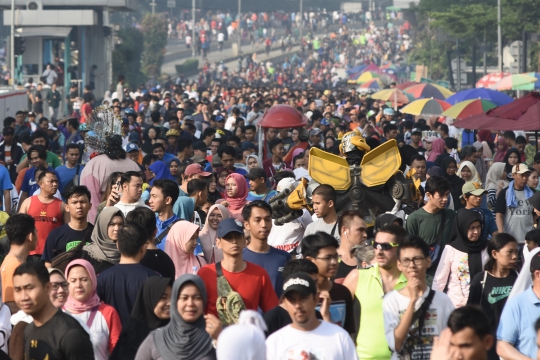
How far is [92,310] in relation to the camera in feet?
24.2

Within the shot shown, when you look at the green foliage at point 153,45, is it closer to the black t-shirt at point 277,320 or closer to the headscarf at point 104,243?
the headscarf at point 104,243

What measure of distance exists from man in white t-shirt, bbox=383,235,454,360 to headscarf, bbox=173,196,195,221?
394cm

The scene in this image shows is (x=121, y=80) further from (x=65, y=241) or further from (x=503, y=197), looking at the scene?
(x=65, y=241)

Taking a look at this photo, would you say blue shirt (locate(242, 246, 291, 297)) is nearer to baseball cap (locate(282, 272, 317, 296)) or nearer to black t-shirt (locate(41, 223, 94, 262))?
black t-shirt (locate(41, 223, 94, 262))

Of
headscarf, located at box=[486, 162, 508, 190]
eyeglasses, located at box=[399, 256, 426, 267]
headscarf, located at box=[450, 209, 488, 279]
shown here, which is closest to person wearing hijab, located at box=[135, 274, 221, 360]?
eyeglasses, located at box=[399, 256, 426, 267]

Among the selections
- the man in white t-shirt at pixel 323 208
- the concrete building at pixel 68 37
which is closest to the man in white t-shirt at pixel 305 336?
the man in white t-shirt at pixel 323 208

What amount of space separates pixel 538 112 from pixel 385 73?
33.5 metres

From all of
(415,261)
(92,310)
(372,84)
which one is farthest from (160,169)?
(372,84)

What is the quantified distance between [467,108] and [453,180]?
9.77 meters

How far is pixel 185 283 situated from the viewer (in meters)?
6.49

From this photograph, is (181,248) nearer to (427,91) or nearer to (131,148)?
(131,148)

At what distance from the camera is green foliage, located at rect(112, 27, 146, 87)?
52.9 metres

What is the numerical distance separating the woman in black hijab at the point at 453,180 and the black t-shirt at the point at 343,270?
16.8 ft

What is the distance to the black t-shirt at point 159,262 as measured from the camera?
8398 millimetres
